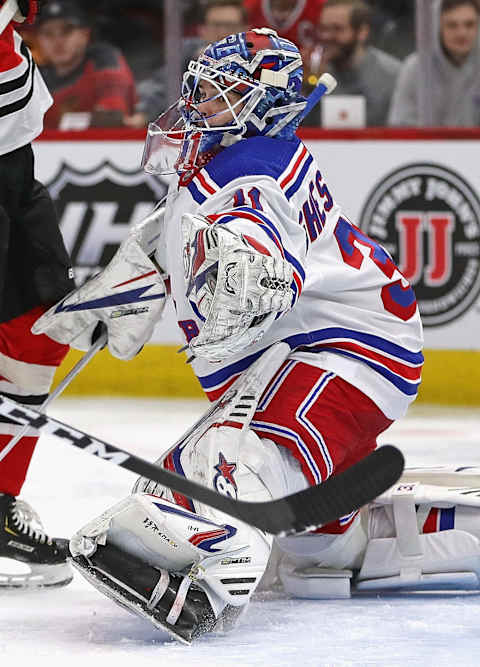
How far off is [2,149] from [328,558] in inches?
35.7

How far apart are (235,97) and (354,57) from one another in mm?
2242

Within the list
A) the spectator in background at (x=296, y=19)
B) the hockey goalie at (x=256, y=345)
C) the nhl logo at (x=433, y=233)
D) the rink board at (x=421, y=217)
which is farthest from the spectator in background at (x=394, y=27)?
the hockey goalie at (x=256, y=345)

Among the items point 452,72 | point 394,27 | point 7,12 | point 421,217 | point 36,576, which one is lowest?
point 36,576

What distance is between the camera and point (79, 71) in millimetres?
4457

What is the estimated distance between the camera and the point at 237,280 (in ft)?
5.98

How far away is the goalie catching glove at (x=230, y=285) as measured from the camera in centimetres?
182

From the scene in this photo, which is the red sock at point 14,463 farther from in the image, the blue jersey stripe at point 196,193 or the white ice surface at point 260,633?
the blue jersey stripe at point 196,193

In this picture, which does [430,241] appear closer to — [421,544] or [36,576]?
[421,544]

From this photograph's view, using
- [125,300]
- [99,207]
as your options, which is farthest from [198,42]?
[125,300]

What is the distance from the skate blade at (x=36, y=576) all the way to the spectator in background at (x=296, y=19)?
7.63 feet

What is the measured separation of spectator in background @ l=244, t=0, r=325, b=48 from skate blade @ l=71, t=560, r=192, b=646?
105 inches

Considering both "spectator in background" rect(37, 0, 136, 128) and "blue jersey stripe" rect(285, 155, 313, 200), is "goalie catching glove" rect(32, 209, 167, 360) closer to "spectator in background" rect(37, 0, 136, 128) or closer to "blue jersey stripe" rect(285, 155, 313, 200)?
"blue jersey stripe" rect(285, 155, 313, 200)

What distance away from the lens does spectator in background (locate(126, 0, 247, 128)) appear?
4316 millimetres

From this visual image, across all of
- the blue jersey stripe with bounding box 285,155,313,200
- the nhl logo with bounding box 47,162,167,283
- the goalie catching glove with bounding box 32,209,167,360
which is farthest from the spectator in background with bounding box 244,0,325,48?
the blue jersey stripe with bounding box 285,155,313,200
